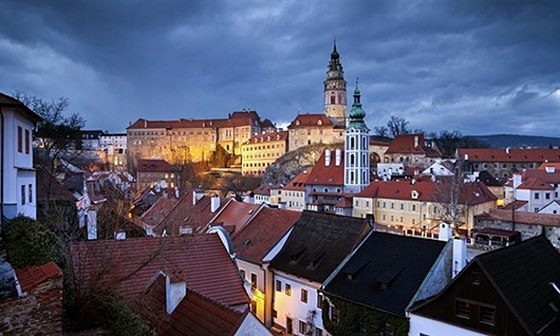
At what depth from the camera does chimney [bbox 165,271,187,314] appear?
11.1 metres

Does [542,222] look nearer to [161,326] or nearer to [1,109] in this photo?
[161,326]

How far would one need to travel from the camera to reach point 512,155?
87.9 metres

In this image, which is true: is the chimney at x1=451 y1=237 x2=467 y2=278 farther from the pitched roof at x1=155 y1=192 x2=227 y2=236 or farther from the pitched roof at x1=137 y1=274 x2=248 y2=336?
the pitched roof at x1=155 y1=192 x2=227 y2=236

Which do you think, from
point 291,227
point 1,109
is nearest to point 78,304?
point 1,109

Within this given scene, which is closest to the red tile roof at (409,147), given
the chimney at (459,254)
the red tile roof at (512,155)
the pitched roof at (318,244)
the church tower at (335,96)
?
the red tile roof at (512,155)

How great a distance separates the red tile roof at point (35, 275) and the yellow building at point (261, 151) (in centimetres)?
10758

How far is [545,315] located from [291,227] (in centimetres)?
1297

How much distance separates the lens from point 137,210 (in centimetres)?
4547

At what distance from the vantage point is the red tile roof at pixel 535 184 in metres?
54.3

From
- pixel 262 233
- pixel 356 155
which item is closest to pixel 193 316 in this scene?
pixel 262 233

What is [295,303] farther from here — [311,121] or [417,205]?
[311,121]

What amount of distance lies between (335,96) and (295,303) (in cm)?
11071

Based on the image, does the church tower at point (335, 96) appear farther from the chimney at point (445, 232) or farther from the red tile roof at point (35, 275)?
the red tile roof at point (35, 275)

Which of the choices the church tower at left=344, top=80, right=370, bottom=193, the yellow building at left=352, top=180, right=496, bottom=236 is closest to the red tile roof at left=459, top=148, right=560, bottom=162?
the church tower at left=344, top=80, right=370, bottom=193
